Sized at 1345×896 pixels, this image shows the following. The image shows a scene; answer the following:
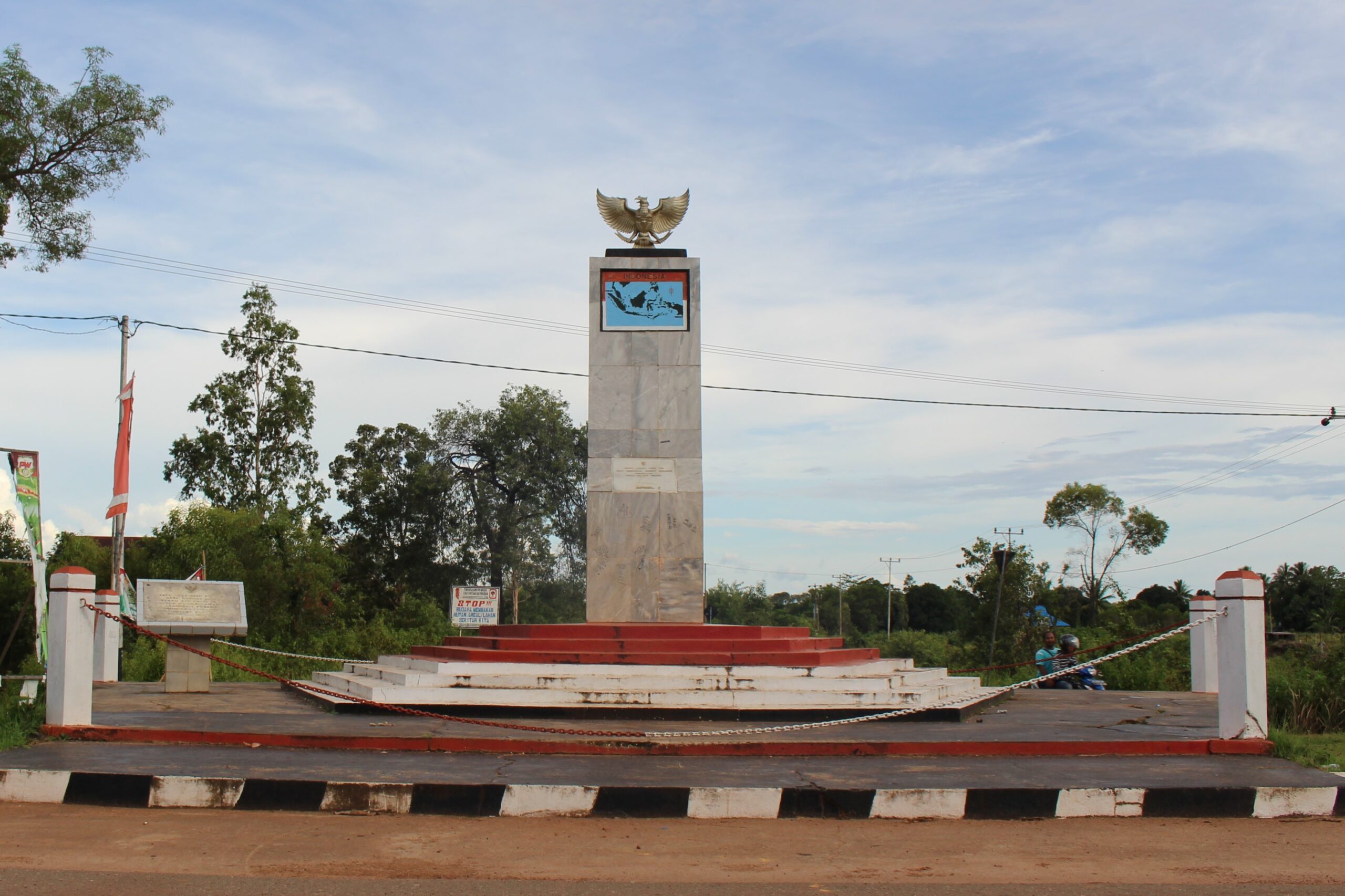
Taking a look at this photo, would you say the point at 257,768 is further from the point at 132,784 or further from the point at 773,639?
the point at 773,639

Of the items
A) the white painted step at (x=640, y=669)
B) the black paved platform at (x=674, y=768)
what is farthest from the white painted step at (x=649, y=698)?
the black paved platform at (x=674, y=768)

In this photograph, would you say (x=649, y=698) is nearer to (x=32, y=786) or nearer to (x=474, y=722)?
(x=474, y=722)

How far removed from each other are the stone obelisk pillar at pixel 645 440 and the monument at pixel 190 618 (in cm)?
397

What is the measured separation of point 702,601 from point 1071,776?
7.01 m

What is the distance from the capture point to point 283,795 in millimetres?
6137

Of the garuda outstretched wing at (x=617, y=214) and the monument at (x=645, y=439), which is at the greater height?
the garuda outstretched wing at (x=617, y=214)

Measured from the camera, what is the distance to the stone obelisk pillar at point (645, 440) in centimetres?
1349

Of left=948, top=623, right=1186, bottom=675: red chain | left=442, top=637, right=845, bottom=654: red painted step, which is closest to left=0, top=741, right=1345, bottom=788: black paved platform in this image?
left=948, top=623, right=1186, bottom=675: red chain

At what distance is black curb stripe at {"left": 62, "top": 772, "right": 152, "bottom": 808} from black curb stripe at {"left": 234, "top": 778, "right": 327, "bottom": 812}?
55 cm

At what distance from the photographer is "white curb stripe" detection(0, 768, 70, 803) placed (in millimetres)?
6305

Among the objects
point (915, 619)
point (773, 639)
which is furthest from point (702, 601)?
point (915, 619)

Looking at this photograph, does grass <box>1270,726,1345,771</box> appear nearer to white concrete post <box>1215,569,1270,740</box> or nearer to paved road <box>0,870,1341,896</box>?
white concrete post <box>1215,569,1270,740</box>

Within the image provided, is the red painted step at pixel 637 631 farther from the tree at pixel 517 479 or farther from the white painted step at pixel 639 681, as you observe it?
the tree at pixel 517 479

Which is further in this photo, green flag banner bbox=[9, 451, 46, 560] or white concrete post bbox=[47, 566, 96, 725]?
green flag banner bbox=[9, 451, 46, 560]
